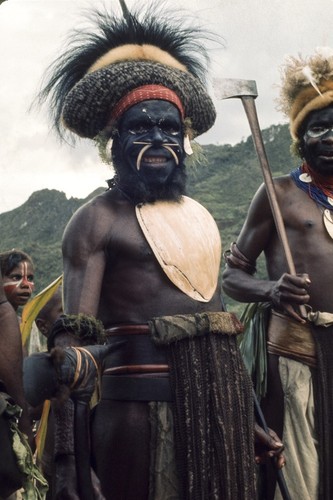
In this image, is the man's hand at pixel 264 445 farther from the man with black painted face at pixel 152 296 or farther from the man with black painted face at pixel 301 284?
the man with black painted face at pixel 301 284

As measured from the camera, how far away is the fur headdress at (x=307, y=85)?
5902 mm

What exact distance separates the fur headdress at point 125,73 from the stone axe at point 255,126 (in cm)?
13

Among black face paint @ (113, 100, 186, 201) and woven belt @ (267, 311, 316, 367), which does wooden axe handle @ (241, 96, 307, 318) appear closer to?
woven belt @ (267, 311, 316, 367)

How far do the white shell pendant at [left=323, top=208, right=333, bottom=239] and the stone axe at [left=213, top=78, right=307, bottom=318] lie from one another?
265 mm

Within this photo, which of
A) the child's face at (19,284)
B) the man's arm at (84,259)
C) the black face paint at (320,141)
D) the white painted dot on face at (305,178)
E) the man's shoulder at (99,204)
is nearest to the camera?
the man's arm at (84,259)

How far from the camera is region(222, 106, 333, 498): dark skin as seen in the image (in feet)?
18.5

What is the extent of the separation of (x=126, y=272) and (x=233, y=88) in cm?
127

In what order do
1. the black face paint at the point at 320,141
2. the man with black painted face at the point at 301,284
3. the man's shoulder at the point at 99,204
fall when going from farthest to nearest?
the black face paint at the point at 320,141, the man with black painted face at the point at 301,284, the man's shoulder at the point at 99,204

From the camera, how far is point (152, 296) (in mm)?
4668

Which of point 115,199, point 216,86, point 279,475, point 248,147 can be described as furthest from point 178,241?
point 248,147

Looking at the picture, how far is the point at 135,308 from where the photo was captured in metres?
4.66

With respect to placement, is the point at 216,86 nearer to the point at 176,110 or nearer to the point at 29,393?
the point at 176,110

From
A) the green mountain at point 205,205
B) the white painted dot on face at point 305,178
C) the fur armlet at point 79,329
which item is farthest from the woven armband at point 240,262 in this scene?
the green mountain at point 205,205

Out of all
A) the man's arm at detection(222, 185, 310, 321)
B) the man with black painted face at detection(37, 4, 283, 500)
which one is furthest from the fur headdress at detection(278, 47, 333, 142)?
the man with black painted face at detection(37, 4, 283, 500)
